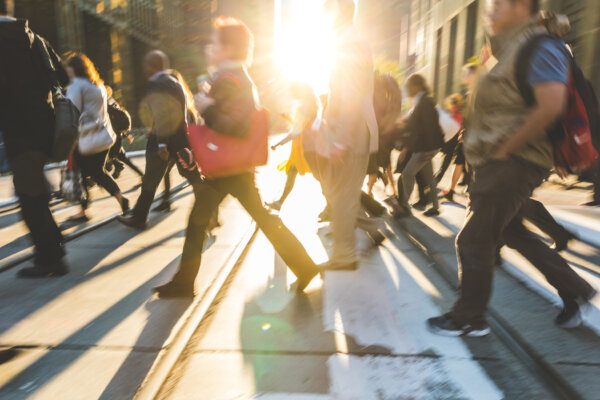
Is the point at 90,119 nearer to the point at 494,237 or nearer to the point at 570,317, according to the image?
the point at 494,237

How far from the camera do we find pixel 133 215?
5.27 metres

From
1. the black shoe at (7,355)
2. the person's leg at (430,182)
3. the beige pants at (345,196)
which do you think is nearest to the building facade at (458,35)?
the person's leg at (430,182)

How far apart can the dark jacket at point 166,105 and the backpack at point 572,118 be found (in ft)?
11.7

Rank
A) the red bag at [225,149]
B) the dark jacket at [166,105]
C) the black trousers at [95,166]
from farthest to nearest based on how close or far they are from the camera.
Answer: the black trousers at [95,166] → the dark jacket at [166,105] → the red bag at [225,149]

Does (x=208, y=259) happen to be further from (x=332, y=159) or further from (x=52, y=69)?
(x=52, y=69)

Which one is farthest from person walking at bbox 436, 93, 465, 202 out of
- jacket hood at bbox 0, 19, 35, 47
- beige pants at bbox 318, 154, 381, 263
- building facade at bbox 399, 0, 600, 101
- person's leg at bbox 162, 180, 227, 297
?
jacket hood at bbox 0, 19, 35, 47

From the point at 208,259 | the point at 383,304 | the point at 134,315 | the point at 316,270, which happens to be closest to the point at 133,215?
the point at 208,259

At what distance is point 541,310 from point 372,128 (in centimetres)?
164

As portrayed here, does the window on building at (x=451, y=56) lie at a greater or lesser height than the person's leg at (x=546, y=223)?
greater

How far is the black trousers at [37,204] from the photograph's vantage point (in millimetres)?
3414

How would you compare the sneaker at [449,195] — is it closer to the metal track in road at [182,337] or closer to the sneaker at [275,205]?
the sneaker at [275,205]

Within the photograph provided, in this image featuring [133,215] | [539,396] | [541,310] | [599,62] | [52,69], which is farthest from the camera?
[599,62]

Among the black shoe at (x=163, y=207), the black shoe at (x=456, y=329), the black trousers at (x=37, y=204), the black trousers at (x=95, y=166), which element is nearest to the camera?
the black shoe at (x=456, y=329)

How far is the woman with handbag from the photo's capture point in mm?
5113
